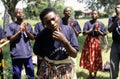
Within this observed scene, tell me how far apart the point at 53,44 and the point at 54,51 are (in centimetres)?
9

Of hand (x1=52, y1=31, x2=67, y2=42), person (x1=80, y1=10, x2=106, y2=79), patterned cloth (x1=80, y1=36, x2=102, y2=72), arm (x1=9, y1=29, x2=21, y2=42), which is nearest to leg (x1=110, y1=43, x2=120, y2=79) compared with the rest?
person (x1=80, y1=10, x2=106, y2=79)

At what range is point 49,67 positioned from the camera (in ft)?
12.2

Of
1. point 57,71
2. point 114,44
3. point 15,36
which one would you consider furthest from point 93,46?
point 57,71

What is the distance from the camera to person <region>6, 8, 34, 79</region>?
6133 millimetres

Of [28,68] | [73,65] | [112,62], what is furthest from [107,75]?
[73,65]

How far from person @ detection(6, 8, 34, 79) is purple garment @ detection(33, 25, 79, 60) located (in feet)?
8.00

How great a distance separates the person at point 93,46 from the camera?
7.62 metres

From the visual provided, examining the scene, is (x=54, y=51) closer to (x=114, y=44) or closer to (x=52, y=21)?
(x=52, y=21)

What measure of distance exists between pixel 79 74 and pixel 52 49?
5078 millimetres

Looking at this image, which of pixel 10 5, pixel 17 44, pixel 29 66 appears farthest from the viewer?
pixel 10 5

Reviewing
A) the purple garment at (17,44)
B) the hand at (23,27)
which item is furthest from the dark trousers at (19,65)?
the hand at (23,27)

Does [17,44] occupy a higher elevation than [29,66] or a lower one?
higher

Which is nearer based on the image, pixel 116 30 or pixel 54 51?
pixel 54 51

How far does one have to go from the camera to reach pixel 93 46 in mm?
8023
